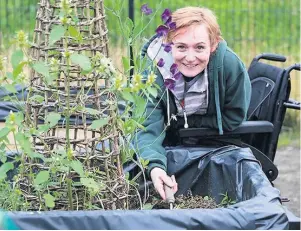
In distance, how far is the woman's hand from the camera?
3628mm

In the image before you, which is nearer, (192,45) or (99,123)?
(99,123)

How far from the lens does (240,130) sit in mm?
4297

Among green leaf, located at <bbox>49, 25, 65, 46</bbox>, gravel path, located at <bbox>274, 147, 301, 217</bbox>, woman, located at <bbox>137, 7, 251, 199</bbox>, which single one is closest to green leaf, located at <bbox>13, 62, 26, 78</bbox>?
green leaf, located at <bbox>49, 25, 65, 46</bbox>

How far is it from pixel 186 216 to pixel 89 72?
62 centimetres

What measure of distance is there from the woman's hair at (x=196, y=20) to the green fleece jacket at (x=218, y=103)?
114 millimetres

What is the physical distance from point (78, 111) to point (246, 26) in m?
5.03

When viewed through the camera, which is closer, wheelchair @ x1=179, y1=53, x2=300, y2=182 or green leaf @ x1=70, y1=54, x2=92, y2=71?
green leaf @ x1=70, y1=54, x2=92, y2=71

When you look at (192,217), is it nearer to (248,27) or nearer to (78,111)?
(78,111)

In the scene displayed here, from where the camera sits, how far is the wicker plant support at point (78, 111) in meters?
3.30

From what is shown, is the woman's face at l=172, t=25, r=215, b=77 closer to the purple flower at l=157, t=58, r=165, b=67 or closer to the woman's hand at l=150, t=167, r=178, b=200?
the purple flower at l=157, t=58, r=165, b=67

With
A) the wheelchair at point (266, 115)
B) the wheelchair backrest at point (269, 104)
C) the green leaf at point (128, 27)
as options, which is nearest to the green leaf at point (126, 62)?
Answer: the green leaf at point (128, 27)

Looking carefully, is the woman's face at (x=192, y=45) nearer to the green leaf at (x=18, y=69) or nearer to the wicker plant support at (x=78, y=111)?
the wicker plant support at (x=78, y=111)

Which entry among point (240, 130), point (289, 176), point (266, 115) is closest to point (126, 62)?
point (240, 130)

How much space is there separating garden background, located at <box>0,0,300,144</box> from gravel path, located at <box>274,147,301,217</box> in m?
0.49
